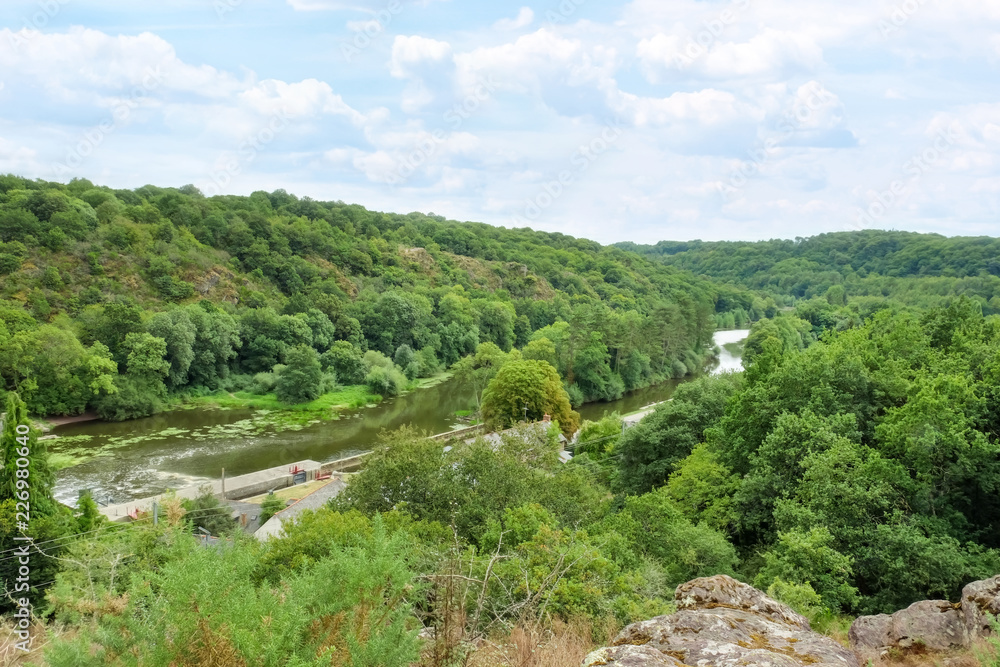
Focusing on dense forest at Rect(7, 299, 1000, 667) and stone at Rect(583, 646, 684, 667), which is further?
stone at Rect(583, 646, 684, 667)

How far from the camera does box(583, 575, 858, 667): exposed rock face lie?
13.6 feet

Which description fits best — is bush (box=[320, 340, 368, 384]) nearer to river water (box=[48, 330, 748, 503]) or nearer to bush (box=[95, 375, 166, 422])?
river water (box=[48, 330, 748, 503])

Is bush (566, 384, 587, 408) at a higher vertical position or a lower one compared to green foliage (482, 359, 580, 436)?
lower

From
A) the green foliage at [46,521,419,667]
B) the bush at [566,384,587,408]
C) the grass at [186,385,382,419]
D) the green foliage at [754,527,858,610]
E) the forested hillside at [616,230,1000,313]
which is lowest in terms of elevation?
the bush at [566,384,587,408]

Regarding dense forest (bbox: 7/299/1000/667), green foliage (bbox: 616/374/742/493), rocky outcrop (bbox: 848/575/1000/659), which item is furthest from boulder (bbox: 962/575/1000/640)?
green foliage (bbox: 616/374/742/493)

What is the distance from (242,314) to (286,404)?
10786 mm

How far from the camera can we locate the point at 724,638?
15.0ft

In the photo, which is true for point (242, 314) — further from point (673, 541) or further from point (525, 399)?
point (673, 541)

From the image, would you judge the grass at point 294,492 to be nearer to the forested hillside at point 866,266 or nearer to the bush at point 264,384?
the bush at point 264,384

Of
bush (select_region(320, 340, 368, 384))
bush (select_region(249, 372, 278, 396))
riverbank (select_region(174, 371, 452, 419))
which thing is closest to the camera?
riverbank (select_region(174, 371, 452, 419))

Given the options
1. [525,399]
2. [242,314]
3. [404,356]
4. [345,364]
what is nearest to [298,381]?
[345,364]

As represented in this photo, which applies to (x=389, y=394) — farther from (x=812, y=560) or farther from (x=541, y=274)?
(x=541, y=274)

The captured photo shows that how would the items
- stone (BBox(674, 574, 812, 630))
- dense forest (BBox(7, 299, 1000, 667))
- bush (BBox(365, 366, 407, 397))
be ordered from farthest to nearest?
bush (BBox(365, 366, 407, 397)) < stone (BBox(674, 574, 812, 630)) < dense forest (BBox(7, 299, 1000, 667))

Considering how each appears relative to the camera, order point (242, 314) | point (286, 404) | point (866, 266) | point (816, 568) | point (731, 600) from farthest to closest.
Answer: point (866, 266) < point (242, 314) < point (286, 404) < point (816, 568) < point (731, 600)
